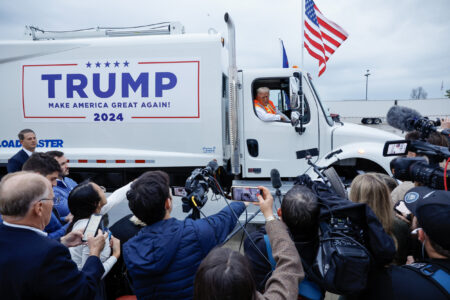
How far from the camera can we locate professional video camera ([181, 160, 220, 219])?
1.86 metres

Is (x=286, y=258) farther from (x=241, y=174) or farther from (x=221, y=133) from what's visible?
(x=241, y=174)

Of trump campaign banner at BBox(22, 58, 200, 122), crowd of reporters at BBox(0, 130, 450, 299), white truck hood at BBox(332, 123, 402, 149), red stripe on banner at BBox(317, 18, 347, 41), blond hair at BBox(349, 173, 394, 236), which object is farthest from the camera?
red stripe on banner at BBox(317, 18, 347, 41)

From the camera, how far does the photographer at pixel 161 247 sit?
4.72 feet

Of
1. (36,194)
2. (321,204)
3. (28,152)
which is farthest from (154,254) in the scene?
(28,152)

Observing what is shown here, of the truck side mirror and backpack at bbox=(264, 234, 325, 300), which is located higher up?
the truck side mirror

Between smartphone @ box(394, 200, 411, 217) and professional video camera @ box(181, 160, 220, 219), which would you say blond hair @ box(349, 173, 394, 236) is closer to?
smartphone @ box(394, 200, 411, 217)

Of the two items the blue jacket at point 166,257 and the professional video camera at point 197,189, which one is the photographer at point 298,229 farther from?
the professional video camera at point 197,189

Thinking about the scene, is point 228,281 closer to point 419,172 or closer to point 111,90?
point 419,172

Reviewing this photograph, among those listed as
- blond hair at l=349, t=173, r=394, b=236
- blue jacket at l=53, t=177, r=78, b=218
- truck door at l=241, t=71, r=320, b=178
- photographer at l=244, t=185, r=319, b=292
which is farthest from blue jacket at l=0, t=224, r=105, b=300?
truck door at l=241, t=71, r=320, b=178

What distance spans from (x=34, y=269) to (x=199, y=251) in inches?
30.2

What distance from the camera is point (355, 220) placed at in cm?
135

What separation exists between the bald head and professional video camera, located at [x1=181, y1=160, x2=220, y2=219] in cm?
81

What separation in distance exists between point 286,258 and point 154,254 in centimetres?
66

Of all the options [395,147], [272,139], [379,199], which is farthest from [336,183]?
[272,139]
